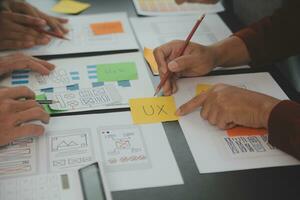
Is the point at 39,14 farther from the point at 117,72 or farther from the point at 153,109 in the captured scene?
the point at 153,109

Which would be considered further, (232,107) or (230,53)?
(230,53)

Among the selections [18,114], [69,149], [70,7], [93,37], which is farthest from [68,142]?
[70,7]

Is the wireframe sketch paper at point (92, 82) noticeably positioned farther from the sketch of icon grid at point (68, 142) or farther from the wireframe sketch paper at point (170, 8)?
the wireframe sketch paper at point (170, 8)

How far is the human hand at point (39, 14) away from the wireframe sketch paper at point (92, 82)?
0.56ft

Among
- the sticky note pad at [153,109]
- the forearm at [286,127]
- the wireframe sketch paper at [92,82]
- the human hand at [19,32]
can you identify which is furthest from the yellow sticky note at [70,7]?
the forearm at [286,127]

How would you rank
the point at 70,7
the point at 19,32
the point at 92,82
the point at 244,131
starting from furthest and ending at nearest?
the point at 70,7 < the point at 19,32 < the point at 92,82 < the point at 244,131

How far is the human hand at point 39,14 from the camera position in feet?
4.45

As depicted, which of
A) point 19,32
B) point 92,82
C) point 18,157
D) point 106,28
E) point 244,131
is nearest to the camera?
point 18,157

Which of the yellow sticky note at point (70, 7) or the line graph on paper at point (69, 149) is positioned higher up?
the yellow sticky note at point (70, 7)

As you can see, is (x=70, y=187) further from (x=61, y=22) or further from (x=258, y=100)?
(x=61, y=22)

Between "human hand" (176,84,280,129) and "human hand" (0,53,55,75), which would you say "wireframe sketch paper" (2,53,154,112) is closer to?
"human hand" (0,53,55,75)

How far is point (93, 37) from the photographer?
4.41 feet

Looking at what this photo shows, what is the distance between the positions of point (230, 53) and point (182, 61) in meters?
0.17

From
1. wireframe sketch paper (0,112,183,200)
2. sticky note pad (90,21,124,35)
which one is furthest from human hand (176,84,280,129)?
sticky note pad (90,21,124,35)
